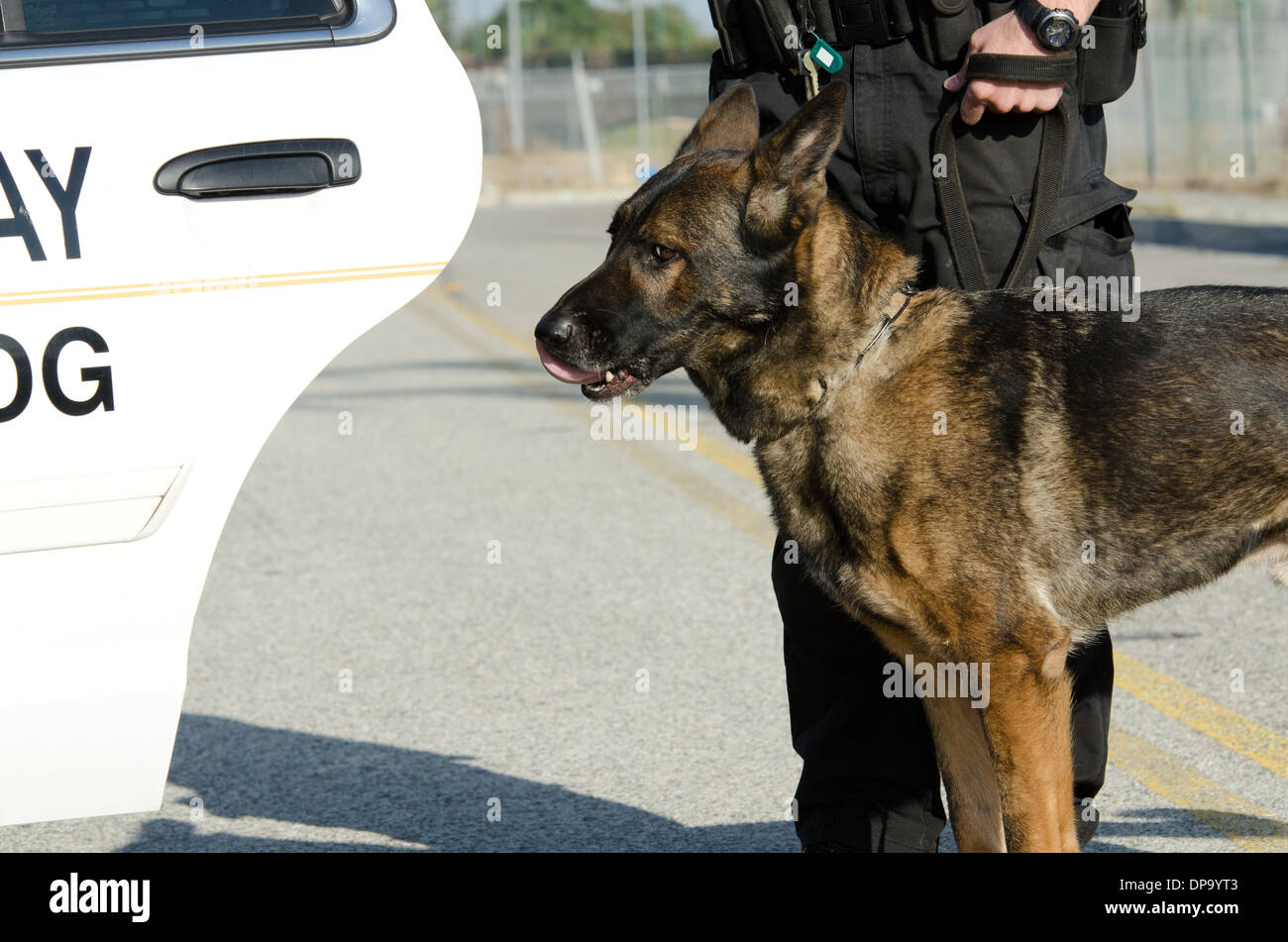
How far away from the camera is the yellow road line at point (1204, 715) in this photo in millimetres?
4074

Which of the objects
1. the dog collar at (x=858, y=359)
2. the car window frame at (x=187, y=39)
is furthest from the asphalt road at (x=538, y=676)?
the car window frame at (x=187, y=39)

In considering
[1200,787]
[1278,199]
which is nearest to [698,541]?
[1200,787]

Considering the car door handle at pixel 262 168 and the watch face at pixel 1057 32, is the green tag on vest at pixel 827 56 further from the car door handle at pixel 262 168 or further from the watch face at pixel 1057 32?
the car door handle at pixel 262 168

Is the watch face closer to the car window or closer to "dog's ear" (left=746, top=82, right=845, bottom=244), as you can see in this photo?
"dog's ear" (left=746, top=82, right=845, bottom=244)

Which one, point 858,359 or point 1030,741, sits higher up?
point 858,359

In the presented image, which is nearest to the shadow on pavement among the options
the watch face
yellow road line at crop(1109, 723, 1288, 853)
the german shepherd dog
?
yellow road line at crop(1109, 723, 1288, 853)

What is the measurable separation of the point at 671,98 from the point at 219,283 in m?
37.5

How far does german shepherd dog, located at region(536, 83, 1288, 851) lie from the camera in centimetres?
283

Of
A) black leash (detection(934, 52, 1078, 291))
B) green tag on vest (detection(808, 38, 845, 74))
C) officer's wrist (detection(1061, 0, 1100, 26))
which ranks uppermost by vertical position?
officer's wrist (detection(1061, 0, 1100, 26))

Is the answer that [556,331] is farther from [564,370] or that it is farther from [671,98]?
[671,98]

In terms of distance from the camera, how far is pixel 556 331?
2920 mm

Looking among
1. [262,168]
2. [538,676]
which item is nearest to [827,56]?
[262,168]

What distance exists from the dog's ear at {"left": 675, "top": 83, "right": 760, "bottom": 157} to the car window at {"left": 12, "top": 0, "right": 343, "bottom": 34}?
77 centimetres

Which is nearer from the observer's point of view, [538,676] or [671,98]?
[538,676]
